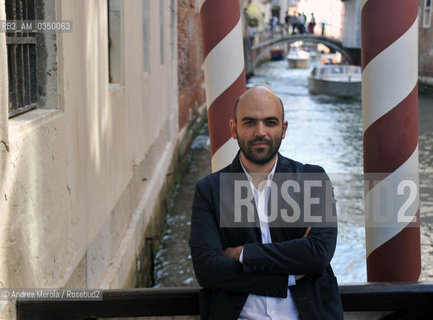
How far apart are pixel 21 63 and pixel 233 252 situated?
136 cm

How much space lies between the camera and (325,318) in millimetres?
1963

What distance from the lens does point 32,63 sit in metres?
3.04

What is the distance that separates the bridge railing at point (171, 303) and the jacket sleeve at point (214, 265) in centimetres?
36

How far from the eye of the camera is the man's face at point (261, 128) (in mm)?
1991

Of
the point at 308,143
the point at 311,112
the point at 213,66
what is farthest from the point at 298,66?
the point at 213,66

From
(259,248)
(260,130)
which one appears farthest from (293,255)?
(260,130)

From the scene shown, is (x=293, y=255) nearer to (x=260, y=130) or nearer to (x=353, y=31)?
(x=260, y=130)

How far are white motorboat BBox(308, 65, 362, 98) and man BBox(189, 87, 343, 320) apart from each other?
21213 millimetres

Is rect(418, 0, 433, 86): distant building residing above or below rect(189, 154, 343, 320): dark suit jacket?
A: above

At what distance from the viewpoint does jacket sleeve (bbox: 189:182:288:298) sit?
76.9 inches

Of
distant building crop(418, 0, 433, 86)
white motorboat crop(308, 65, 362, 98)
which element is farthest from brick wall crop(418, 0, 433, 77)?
white motorboat crop(308, 65, 362, 98)

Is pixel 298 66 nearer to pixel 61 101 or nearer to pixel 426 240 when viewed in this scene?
pixel 426 240

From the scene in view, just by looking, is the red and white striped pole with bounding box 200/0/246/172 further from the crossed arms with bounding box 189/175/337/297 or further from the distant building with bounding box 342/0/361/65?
the distant building with bounding box 342/0/361/65

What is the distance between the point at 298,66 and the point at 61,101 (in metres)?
44.4
